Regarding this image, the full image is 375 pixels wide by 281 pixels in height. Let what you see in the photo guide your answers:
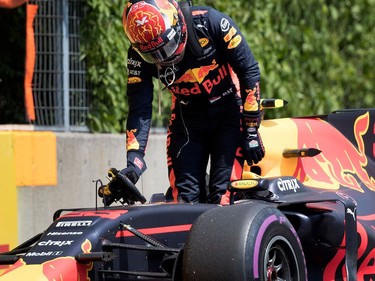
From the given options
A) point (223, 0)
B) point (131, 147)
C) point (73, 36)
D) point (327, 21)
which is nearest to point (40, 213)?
point (73, 36)

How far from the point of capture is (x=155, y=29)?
670 cm

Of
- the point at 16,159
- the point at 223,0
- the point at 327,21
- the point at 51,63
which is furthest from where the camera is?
the point at 327,21

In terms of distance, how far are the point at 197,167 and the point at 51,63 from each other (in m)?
3.79

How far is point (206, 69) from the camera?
7152mm

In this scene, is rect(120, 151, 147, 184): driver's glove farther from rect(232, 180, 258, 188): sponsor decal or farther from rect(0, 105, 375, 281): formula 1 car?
rect(232, 180, 258, 188): sponsor decal

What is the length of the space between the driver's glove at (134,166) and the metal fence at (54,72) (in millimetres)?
3495

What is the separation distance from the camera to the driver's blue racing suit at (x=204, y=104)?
23.2 ft

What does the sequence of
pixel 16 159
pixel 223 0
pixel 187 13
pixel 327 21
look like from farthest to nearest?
pixel 327 21
pixel 223 0
pixel 16 159
pixel 187 13

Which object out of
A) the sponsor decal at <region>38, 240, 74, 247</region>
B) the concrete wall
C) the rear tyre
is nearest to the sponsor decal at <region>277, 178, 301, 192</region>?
the rear tyre

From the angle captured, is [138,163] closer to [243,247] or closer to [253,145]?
[253,145]

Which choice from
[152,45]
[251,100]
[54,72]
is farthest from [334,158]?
[54,72]

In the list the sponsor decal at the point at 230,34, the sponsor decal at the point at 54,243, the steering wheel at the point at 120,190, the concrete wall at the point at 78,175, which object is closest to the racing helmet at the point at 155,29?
the sponsor decal at the point at 230,34

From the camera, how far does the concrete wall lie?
9.67 metres

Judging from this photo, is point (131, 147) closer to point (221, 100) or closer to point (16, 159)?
point (221, 100)
